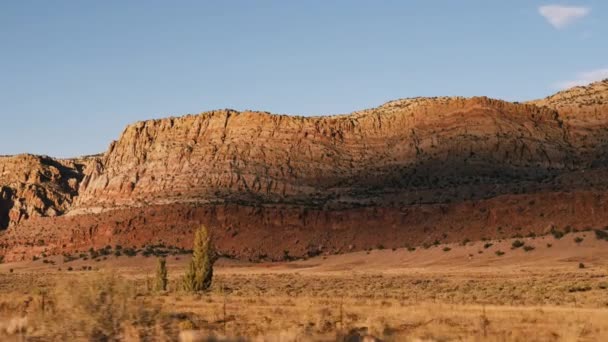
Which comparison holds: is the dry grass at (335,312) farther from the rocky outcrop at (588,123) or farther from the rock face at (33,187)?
the rock face at (33,187)

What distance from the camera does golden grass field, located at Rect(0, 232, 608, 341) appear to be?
16312mm

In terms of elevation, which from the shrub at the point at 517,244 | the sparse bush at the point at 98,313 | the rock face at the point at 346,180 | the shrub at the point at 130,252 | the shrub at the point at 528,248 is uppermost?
the rock face at the point at 346,180

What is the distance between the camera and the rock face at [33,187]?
111 metres

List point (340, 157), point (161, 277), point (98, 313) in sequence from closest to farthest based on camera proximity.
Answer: point (98, 313)
point (161, 277)
point (340, 157)

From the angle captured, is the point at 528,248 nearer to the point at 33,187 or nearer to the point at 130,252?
the point at 130,252

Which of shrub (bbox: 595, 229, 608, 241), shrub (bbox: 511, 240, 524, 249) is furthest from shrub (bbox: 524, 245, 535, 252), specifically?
shrub (bbox: 595, 229, 608, 241)

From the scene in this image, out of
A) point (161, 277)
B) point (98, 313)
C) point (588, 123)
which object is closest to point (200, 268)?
point (161, 277)

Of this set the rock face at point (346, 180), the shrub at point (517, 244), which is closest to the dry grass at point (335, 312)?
the shrub at point (517, 244)

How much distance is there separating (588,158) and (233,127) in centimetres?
3985

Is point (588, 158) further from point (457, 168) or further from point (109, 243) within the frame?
point (109, 243)

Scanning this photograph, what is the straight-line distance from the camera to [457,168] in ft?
264

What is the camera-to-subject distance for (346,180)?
83.6 m

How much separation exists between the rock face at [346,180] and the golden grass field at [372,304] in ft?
45.0

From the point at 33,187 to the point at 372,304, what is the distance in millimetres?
94765
